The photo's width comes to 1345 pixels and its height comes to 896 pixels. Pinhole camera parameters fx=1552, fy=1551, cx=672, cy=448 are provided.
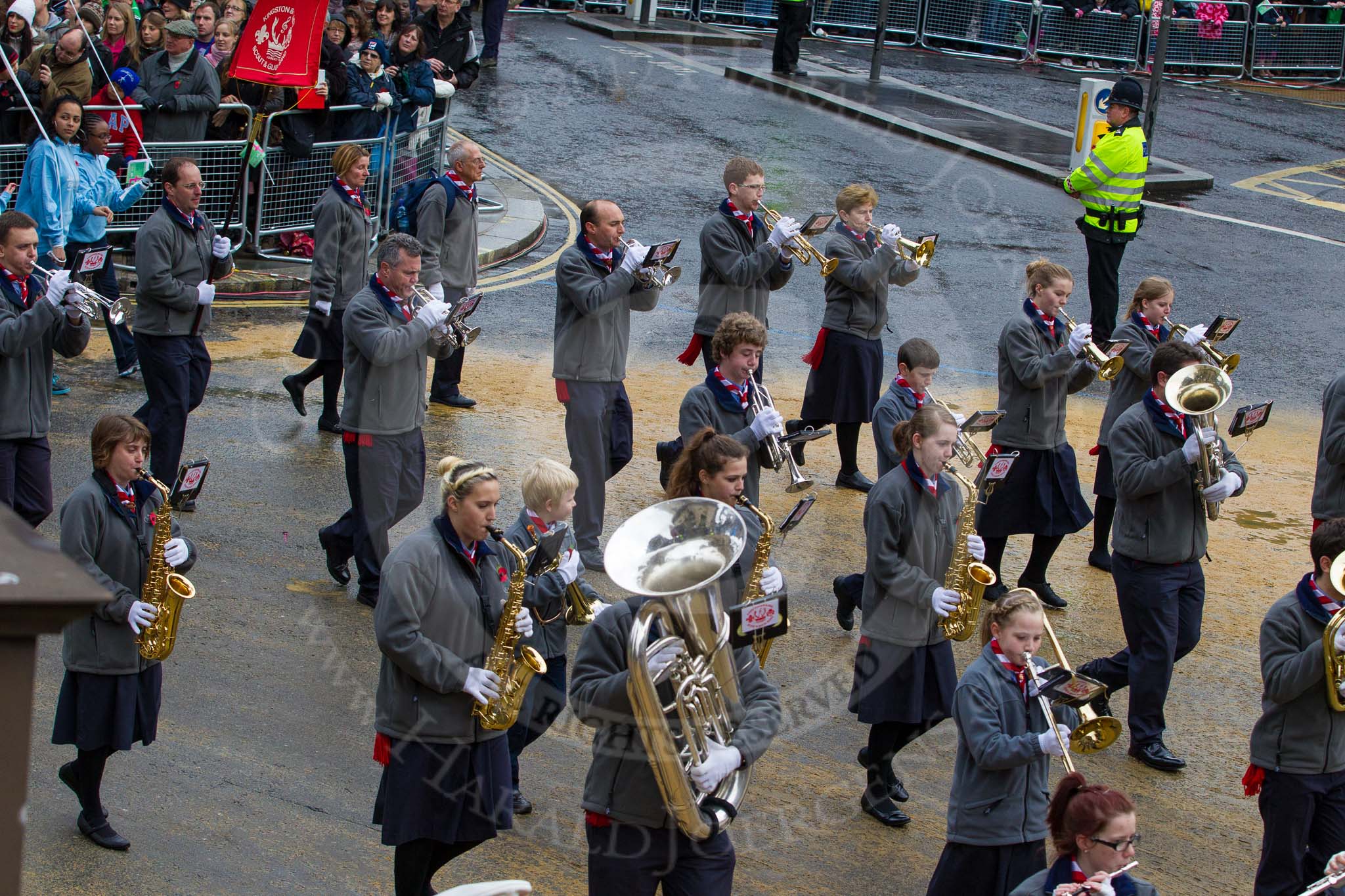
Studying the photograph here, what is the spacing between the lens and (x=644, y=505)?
9.98 metres

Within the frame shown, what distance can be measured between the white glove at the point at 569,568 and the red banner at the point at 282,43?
767cm

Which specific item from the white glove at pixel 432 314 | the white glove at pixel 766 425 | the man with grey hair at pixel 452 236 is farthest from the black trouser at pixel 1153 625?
the man with grey hair at pixel 452 236

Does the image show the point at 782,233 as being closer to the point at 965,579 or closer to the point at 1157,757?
the point at 965,579

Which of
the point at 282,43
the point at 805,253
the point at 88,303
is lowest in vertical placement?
the point at 88,303

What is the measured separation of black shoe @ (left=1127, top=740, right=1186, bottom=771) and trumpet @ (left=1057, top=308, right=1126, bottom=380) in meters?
2.27

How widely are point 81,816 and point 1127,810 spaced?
3883mm

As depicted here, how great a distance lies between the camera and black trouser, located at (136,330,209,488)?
357 inches

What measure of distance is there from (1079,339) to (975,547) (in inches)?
93.6

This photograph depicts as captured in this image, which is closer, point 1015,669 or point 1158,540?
point 1015,669

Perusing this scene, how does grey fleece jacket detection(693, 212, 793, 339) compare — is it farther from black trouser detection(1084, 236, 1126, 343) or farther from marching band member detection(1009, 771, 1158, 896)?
marching band member detection(1009, 771, 1158, 896)

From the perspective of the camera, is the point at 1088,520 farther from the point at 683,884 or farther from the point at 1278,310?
the point at 1278,310

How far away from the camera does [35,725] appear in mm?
6672

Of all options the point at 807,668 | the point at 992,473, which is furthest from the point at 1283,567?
the point at 807,668

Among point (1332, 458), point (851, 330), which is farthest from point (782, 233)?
point (1332, 458)
